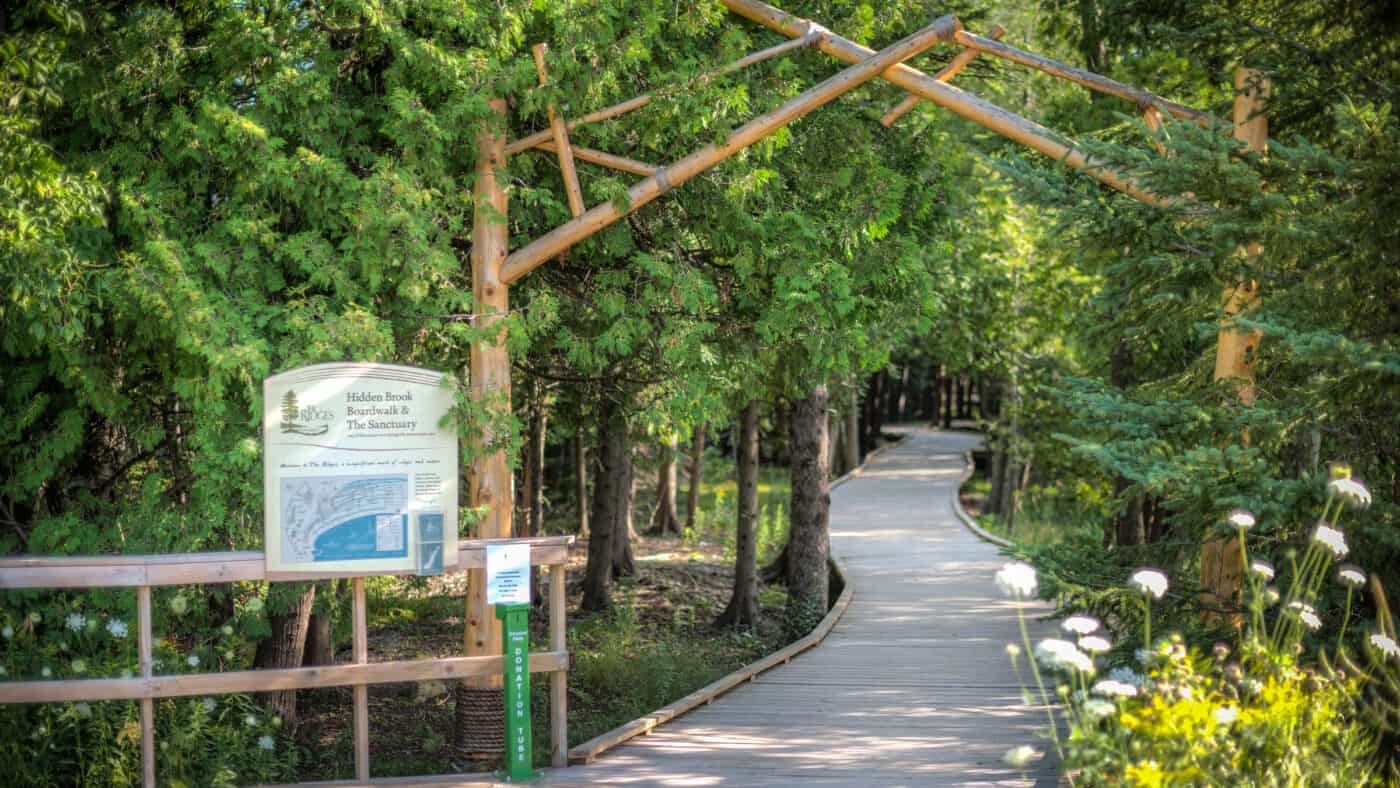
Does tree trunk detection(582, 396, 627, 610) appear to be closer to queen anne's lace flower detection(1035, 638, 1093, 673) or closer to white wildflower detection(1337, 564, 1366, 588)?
white wildflower detection(1337, 564, 1366, 588)

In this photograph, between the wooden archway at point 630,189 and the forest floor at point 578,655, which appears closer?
the wooden archway at point 630,189

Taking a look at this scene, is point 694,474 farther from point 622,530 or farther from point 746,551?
point 746,551

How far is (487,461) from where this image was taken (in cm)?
801

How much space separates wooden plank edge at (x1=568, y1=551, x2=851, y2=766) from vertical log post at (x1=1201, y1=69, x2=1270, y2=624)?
3.43m

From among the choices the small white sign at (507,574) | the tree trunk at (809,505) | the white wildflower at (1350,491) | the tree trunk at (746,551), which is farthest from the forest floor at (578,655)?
the white wildflower at (1350,491)

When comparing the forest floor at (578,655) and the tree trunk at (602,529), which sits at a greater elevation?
the tree trunk at (602,529)

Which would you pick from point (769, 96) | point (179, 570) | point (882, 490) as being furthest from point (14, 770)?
point (882, 490)

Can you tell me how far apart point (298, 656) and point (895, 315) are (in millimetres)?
6091

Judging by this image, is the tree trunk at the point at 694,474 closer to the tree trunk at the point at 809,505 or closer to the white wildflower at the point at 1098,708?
the tree trunk at the point at 809,505

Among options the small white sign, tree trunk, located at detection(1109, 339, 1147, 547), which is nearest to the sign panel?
the small white sign

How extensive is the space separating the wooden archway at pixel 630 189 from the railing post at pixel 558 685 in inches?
33.5

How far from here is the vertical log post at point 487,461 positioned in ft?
26.3

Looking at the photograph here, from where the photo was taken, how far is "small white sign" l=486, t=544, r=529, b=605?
6.91 m

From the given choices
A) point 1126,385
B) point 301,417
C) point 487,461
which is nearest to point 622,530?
point 1126,385
